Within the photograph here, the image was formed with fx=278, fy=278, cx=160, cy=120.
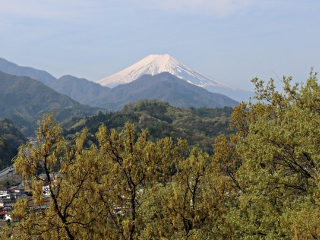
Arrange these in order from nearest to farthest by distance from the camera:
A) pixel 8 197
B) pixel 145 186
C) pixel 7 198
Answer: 1. pixel 145 186
2. pixel 7 198
3. pixel 8 197

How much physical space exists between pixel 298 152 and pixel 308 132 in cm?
185

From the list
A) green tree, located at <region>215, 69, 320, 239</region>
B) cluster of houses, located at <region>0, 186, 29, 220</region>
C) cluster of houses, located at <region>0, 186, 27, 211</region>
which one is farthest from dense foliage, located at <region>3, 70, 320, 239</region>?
cluster of houses, located at <region>0, 186, 27, 211</region>

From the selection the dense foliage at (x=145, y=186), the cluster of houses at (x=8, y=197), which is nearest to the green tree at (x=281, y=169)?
the dense foliage at (x=145, y=186)

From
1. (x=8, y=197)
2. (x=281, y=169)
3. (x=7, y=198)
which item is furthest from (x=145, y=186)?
(x=8, y=197)

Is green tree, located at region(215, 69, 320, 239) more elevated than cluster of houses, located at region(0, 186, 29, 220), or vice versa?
green tree, located at region(215, 69, 320, 239)

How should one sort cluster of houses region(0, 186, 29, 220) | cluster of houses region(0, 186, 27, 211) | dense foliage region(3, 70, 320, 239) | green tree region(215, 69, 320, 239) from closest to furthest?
dense foliage region(3, 70, 320, 239), green tree region(215, 69, 320, 239), cluster of houses region(0, 186, 29, 220), cluster of houses region(0, 186, 27, 211)

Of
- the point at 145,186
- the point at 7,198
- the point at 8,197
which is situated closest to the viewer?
the point at 145,186

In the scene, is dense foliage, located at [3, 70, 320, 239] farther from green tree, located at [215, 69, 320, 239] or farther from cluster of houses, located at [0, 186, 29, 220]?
cluster of houses, located at [0, 186, 29, 220]

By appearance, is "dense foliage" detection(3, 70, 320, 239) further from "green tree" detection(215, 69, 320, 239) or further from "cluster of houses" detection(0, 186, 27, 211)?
"cluster of houses" detection(0, 186, 27, 211)

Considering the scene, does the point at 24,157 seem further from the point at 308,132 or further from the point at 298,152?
the point at 308,132

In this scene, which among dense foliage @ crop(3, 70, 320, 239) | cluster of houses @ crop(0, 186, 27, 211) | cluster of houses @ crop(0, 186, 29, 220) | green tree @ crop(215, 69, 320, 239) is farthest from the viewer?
cluster of houses @ crop(0, 186, 27, 211)

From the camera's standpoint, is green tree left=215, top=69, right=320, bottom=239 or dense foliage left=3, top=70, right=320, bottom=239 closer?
dense foliage left=3, top=70, right=320, bottom=239

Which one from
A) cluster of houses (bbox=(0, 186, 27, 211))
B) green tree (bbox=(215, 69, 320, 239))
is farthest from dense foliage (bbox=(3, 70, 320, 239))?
cluster of houses (bbox=(0, 186, 27, 211))

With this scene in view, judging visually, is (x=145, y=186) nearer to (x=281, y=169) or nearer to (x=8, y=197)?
(x=281, y=169)
